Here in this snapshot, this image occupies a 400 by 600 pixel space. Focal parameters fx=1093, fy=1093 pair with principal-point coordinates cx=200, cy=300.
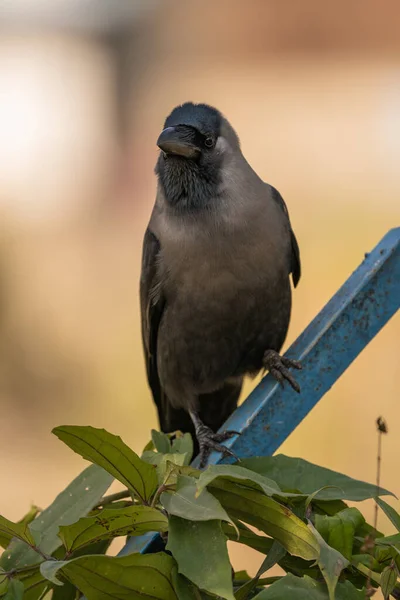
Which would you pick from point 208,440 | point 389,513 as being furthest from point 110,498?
point 208,440

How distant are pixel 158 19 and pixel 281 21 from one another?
1.34 m

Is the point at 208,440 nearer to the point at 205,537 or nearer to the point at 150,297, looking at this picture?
the point at 150,297

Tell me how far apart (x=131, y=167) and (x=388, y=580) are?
27.3 feet

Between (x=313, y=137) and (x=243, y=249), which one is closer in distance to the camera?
(x=243, y=249)

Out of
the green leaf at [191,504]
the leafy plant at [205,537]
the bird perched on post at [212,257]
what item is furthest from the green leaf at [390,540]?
the bird perched on post at [212,257]

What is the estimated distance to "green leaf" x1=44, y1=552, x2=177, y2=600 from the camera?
57.6 inches

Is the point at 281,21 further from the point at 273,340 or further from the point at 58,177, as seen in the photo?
the point at 273,340

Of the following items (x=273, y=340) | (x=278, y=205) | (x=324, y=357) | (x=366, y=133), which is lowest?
(x=324, y=357)

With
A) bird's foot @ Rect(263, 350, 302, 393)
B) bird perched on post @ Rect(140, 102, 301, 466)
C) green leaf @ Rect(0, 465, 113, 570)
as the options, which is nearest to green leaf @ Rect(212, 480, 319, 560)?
green leaf @ Rect(0, 465, 113, 570)

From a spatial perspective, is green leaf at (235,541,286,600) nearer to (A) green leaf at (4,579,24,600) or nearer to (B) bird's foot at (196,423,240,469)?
(A) green leaf at (4,579,24,600)

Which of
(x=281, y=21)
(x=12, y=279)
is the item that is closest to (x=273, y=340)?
(x=12, y=279)

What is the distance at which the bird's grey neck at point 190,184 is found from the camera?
3.13m

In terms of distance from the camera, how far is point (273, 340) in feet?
10.8

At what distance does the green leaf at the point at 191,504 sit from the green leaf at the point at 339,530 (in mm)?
143
